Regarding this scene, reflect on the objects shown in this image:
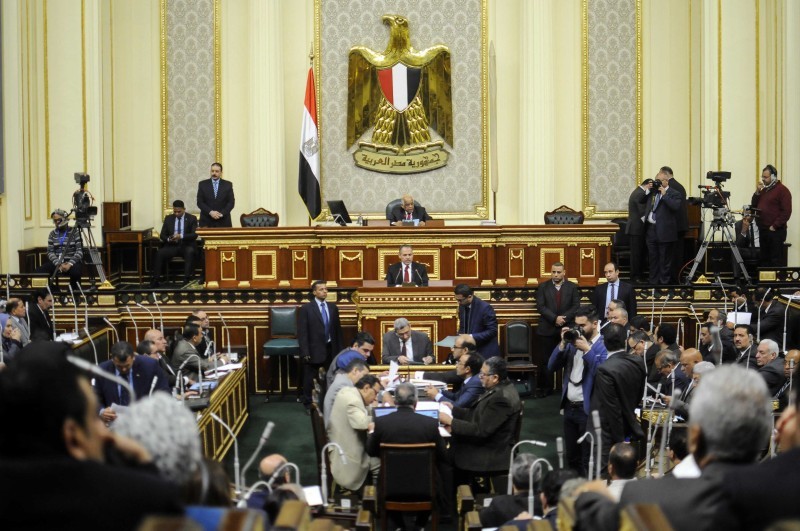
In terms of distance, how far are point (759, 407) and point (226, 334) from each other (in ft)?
40.7

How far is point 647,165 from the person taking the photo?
21047 mm

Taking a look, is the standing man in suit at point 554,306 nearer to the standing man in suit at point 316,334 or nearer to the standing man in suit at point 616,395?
the standing man in suit at point 316,334

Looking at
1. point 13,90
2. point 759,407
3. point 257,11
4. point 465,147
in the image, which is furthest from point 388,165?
point 759,407

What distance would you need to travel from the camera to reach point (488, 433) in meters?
9.64

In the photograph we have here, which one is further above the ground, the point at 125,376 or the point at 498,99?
the point at 498,99

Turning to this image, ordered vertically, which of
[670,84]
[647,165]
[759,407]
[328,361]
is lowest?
[328,361]

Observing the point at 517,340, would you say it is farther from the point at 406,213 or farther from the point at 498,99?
the point at 498,99

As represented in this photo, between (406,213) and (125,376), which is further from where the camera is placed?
(406,213)

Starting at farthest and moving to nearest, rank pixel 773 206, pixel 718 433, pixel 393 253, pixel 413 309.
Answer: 1. pixel 773 206
2. pixel 393 253
3. pixel 413 309
4. pixel 718 433

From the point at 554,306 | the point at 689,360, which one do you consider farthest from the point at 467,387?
the point at 554,306

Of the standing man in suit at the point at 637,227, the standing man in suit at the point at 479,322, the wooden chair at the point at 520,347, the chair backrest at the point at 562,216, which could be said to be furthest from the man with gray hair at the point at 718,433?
the chair backrest at the point at 562,216

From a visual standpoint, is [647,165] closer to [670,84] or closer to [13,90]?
[670,84]

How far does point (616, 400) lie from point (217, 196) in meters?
10.6

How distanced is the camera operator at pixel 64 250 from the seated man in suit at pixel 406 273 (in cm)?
429
